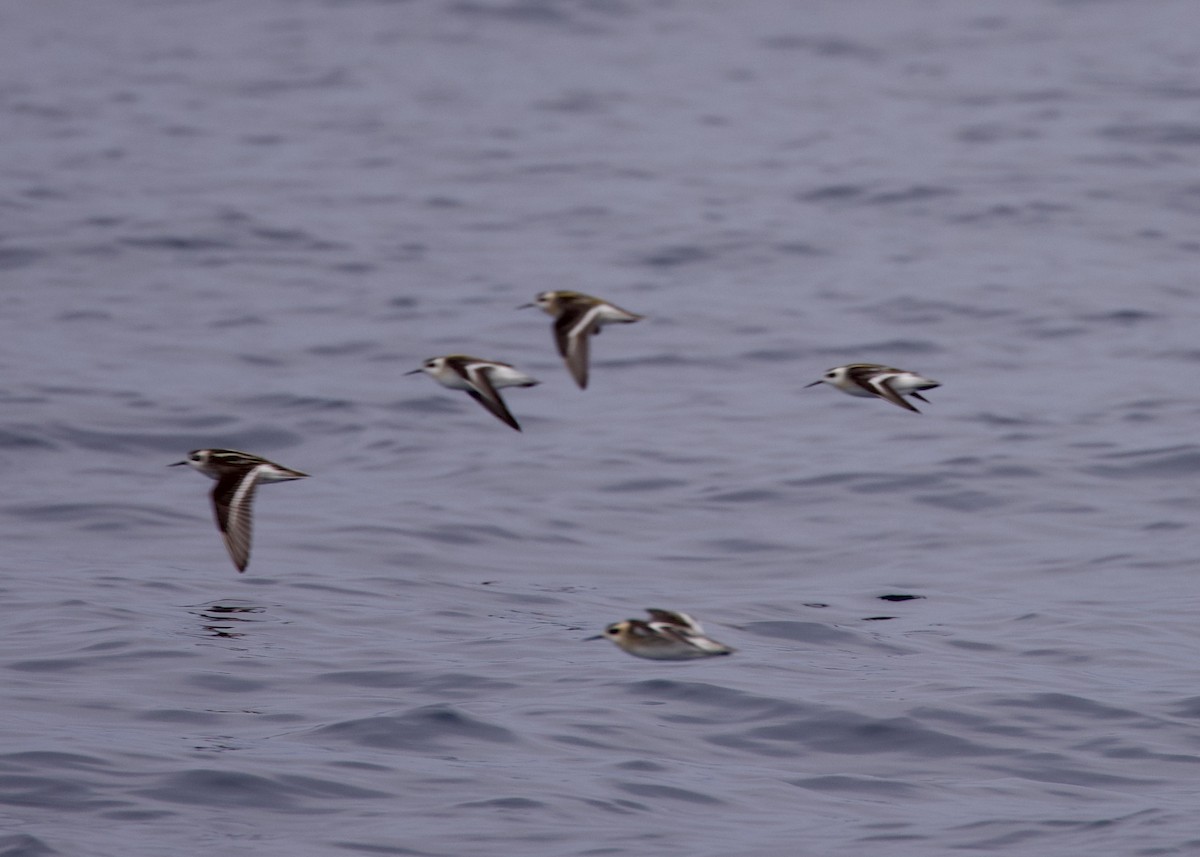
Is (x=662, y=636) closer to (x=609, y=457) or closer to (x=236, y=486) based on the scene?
(x=236, y=486)

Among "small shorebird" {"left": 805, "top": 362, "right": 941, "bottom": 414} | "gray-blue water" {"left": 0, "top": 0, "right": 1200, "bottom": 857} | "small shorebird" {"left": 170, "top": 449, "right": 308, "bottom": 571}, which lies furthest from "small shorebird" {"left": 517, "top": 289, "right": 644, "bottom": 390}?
"gray-blue water" {"left": 0, "top": 0, "right": 1200, "bottom": 857}

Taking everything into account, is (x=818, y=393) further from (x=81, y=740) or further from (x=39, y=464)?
(x=81, y=740)

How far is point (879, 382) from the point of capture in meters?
10.6

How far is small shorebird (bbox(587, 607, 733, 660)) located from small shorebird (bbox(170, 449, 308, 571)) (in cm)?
198

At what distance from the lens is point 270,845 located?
8.53m

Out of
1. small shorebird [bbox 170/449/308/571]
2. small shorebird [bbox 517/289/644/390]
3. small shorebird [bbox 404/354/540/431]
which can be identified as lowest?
small shorebird [bbox 170/449/308/571]

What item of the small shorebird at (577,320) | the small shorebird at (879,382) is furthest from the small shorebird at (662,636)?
the small shorebird at (879,382)

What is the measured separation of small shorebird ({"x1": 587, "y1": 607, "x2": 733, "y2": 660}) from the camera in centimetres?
882

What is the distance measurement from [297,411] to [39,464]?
2.46 meters

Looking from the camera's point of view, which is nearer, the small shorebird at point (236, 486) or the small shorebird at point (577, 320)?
the small shorebird at point (577, 320)

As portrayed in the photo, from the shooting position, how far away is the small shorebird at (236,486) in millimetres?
10344

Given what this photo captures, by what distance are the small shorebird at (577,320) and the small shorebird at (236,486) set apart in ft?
4.86

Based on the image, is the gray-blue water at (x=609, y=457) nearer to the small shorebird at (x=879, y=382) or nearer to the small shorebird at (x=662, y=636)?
the small shorebird at (x=662, y=636)

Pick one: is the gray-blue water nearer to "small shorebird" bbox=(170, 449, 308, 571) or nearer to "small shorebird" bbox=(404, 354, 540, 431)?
"small shorebird" bbox=(170, 449, 308, 571)
